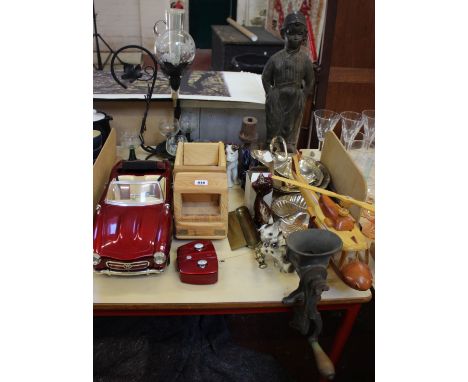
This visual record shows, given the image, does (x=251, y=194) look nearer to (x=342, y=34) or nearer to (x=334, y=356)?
(x=334, y=356)

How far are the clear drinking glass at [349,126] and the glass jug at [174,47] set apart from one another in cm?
60

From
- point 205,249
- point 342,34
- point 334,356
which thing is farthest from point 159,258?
point 342,34

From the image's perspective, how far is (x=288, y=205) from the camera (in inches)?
42.3

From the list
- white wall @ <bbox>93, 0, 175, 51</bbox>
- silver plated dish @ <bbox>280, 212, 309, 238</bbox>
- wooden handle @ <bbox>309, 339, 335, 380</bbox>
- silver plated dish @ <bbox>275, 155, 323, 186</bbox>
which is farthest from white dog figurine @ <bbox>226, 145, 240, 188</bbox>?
white wall @ <bbox>93, 0, 175, 51</bbox>

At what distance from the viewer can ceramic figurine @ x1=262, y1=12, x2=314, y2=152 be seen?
1.19m

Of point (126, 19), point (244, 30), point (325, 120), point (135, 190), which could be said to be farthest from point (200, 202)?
point (126, 19)

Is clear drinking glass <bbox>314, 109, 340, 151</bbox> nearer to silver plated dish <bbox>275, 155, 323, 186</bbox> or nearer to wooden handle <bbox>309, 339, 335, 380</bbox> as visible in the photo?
silver plated dish <bbox>275, 155, 323, 186</bbox>

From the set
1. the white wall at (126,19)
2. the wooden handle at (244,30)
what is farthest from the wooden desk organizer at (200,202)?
the white wall at (126,19)

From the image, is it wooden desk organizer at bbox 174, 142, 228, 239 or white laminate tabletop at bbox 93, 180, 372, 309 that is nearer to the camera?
white laminate tabletop at bbox 93, 180, 372, 309

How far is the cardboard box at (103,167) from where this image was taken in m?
1.08

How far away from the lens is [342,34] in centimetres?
203

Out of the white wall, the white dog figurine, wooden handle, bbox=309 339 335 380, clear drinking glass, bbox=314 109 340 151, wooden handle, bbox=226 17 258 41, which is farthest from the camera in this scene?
the white wall

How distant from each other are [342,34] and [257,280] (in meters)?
1.61

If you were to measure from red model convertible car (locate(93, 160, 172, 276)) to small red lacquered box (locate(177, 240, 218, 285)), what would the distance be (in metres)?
0.04
